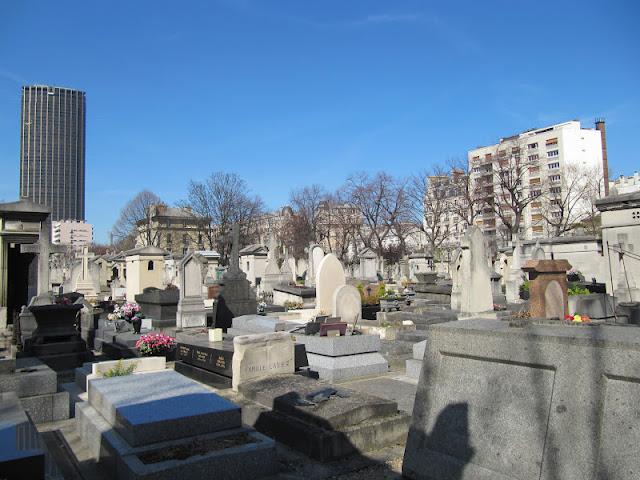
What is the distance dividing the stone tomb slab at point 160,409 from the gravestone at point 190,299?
9.65 meters

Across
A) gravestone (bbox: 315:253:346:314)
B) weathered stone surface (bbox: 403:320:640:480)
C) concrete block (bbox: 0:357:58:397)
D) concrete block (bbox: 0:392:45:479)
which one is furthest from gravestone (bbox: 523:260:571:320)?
concrete block (bbox: 0:392:45:479)

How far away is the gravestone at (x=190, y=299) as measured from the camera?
51.3 ft

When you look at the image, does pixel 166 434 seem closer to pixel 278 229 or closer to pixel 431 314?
pixel 431 314

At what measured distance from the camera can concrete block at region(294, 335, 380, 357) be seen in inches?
363

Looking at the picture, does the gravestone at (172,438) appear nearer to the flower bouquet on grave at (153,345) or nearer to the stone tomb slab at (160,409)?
the stone tomb slab at (160,409)

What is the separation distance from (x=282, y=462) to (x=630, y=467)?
11.4 ft

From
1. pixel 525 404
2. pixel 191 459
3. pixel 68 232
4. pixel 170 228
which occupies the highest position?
pixel 68 232

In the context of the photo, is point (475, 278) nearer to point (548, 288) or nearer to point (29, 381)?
point (548, 288)

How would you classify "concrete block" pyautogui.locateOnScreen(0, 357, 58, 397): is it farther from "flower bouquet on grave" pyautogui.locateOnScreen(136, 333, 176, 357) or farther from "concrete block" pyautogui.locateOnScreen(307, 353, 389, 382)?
"concrete block" pyautogui.locateOnScreen(307, 353, 389, 382)

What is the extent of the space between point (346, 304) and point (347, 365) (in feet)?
10.9

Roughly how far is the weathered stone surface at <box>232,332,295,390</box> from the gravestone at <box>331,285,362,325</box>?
4493 millimetres

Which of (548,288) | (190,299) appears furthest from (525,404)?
(190,299)

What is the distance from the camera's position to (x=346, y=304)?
1243 centimetres

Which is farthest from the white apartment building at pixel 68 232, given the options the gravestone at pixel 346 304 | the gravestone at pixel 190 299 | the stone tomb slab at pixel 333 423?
the stone tomb slab at pixel 333 423
